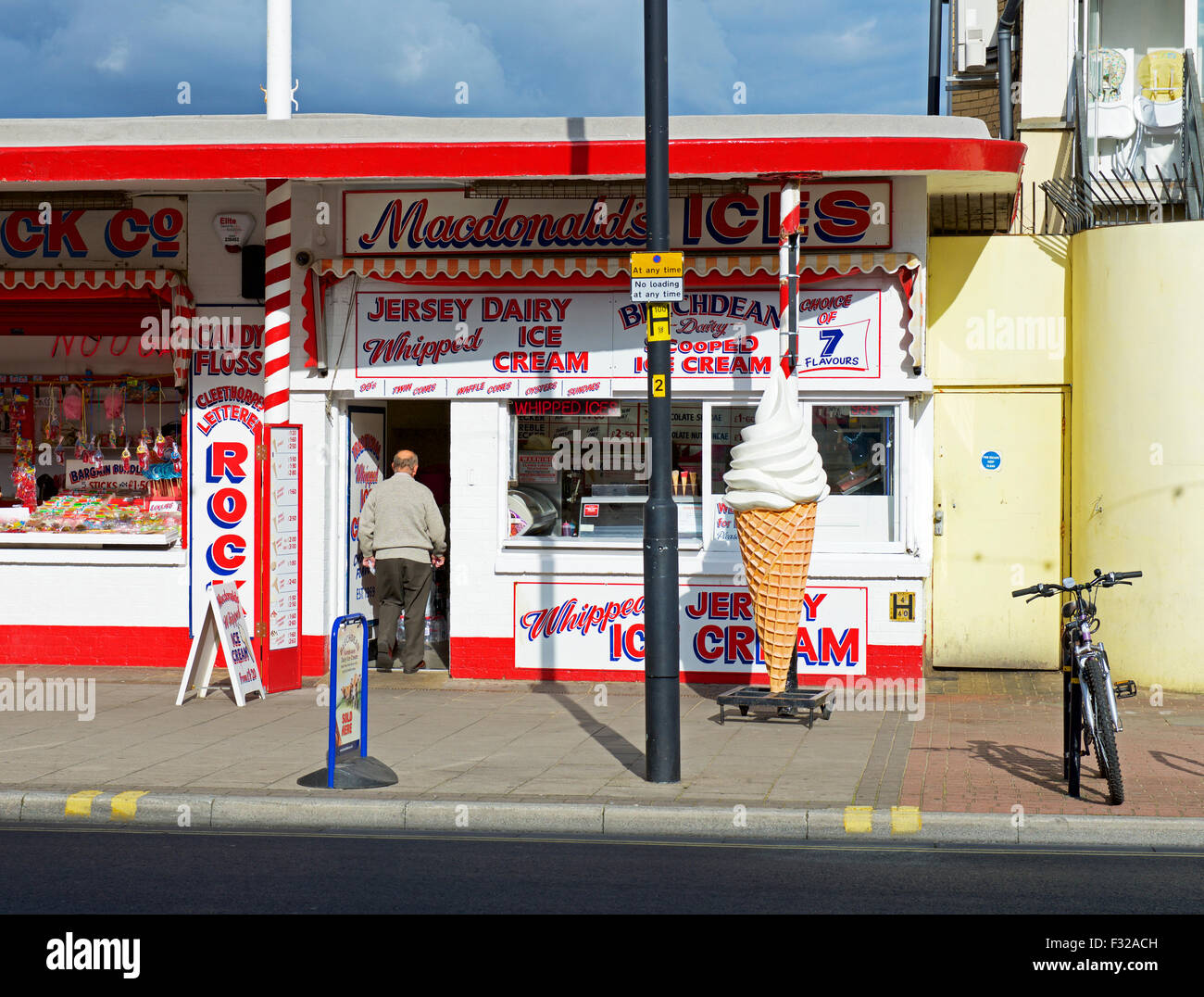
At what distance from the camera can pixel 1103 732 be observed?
25.1 ft

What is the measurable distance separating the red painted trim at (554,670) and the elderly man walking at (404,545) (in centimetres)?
52

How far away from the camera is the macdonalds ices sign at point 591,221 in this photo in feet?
38.4

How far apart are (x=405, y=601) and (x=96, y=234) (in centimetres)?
451

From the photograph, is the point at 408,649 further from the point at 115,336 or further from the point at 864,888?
the point at 864,888

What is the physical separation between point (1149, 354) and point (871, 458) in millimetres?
2441

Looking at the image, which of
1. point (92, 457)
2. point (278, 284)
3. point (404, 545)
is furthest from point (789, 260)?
point (92, 457)

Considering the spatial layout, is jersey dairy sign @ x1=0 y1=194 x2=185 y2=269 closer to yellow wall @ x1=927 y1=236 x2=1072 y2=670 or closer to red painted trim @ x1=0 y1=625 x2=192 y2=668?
red painted trim @ x1=0 y1=625 x2=192 y2=668

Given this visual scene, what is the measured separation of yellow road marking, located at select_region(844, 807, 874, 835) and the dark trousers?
5.80 meters

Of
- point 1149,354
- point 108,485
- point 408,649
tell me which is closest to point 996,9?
point 1149,354

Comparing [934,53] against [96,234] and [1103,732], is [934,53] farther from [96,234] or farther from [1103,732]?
[1103,732]

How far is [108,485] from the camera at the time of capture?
43.8 feet

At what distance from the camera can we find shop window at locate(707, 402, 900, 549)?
11.9 meters

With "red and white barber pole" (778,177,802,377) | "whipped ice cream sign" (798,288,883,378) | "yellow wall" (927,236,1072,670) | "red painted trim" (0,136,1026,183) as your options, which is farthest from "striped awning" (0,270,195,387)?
"yellow wall" (927,236,1072,670)

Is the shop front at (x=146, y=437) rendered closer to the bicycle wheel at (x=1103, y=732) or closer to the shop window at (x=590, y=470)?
the shop window at (x=590, y=470)
